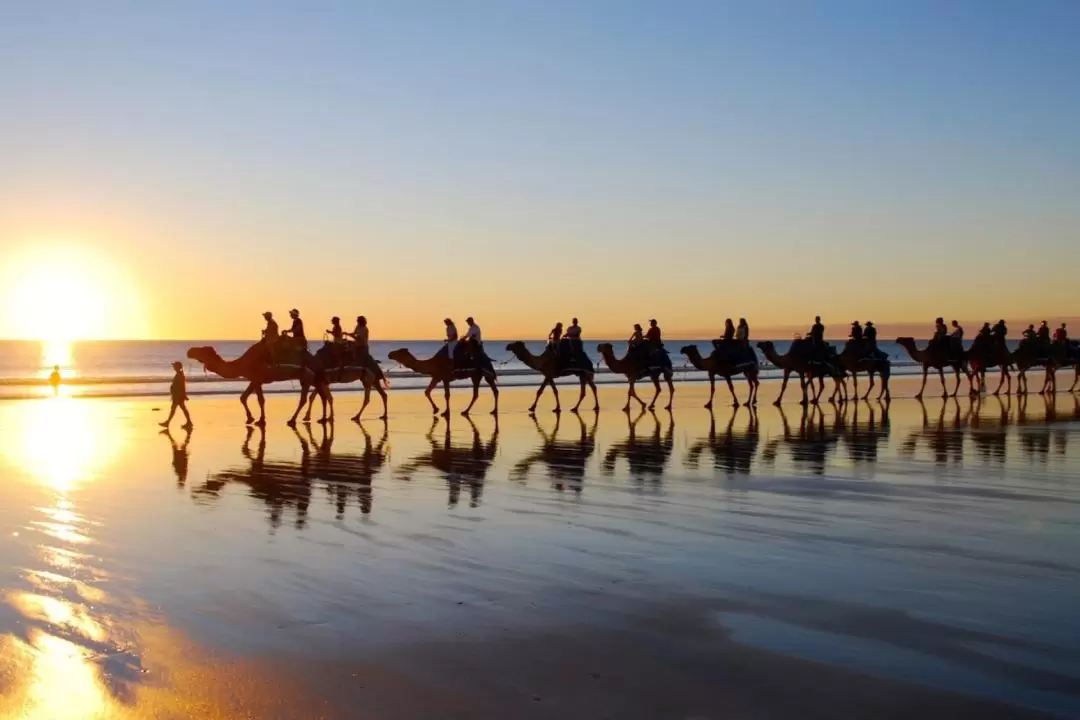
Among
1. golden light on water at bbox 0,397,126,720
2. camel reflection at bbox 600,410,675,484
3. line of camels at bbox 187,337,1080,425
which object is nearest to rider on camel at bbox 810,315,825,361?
line of camels at bbox 187,337,1080,425

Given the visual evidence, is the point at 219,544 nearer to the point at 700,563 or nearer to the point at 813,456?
the point at 700,563

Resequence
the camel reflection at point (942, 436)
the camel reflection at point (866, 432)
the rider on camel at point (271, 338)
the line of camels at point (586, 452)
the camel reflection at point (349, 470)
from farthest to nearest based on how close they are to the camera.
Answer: the rider on camel at point (271, 338) → the camel reflection at point (866, 432) → the camel reflection at point (942, 436) → the line of camels at point (586, 452) → the camel reflection at point (349, 470)

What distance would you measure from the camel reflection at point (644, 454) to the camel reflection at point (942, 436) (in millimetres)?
3669

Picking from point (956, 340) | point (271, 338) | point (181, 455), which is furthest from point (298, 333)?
point (956, 340)

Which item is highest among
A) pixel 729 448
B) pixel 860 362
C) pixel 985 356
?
pixel 985 356

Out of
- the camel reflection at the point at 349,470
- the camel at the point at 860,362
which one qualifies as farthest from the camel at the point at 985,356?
the camel reflection at the point at 349,470

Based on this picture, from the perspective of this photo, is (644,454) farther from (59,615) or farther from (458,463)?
(59,615)

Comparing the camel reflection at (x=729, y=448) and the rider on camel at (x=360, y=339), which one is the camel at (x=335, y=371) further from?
the camel reflection at (x=729, y=448)

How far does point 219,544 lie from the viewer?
9914 millimetres

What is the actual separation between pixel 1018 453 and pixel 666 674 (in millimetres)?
12713

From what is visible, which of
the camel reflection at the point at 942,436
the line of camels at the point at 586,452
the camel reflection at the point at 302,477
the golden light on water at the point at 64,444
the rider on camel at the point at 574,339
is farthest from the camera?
the rider on camel at the point at 574,339

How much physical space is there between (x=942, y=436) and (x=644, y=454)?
619 centimetres

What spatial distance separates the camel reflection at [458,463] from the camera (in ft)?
44.0

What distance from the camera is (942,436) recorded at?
66.5 feet
